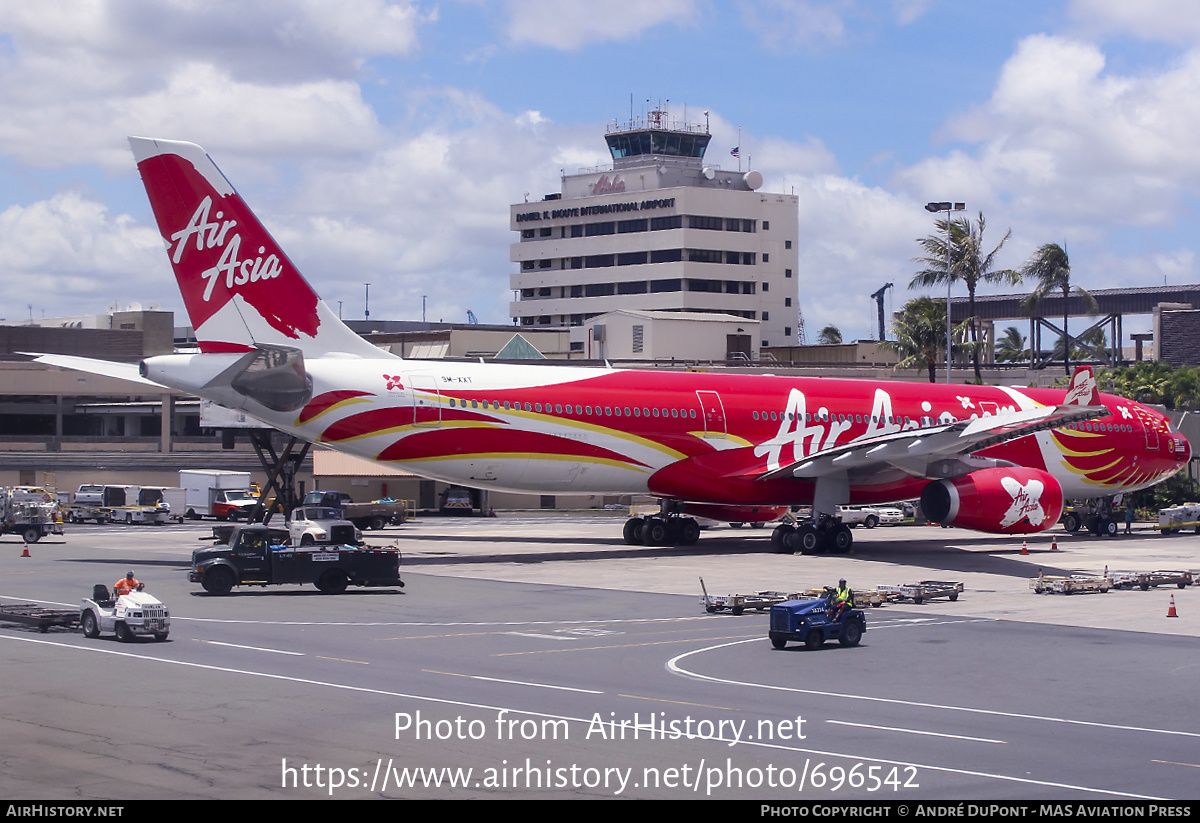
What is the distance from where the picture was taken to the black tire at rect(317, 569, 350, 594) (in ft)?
97.5

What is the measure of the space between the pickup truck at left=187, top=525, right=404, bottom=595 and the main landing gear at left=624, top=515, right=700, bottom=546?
16924 mm

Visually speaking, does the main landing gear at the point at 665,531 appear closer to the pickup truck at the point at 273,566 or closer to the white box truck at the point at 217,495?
the pickup truck at the point at 273,566

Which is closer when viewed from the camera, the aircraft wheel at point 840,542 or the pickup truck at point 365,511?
the aircraft wheel at point 840,542

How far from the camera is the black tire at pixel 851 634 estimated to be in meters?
22.3

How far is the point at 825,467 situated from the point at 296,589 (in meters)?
17.4

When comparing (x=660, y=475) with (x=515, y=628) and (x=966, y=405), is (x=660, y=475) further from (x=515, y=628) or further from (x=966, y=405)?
(x=515, y=628)

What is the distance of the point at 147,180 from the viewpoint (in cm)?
3378

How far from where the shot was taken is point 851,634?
22.4 metres

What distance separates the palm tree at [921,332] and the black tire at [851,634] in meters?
49.3

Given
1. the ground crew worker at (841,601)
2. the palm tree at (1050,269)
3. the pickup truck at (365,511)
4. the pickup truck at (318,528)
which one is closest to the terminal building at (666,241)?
the palm tree at (1050,269)

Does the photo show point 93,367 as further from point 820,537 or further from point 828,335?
point 828,335

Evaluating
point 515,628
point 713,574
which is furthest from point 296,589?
point 713,574

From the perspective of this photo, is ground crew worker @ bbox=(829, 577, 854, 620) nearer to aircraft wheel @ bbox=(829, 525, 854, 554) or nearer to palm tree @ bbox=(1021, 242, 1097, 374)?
aircraft wheel @ bbox=(829, 525, 854, 554)

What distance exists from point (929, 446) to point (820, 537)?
5.05 metres
